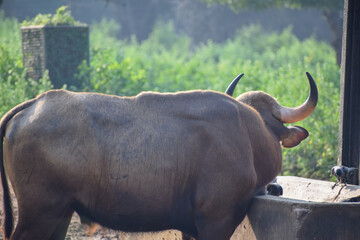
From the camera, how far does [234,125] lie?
14.2 ft

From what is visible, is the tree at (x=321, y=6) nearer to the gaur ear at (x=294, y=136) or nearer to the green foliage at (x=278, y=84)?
the green foliage at (x=278, y=84)

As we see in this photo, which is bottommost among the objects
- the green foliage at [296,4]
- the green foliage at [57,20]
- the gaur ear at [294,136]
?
the gaur ear at [294,136]

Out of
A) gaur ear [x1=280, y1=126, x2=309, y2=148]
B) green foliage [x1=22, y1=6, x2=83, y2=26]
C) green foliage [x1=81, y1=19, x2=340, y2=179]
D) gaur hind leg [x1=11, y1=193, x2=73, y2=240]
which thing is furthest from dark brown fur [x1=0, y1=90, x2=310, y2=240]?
green foliage [x1=22, y1=6, x2=83, y2=26]

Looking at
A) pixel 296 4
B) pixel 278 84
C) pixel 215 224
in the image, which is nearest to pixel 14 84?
pixel 278 84

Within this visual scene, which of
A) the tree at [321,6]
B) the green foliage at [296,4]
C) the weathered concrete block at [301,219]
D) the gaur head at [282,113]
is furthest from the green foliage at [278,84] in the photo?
the weathered concrete block at [301,219]

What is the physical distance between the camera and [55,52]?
11125mm

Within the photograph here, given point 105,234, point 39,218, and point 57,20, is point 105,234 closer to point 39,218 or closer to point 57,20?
point 39,218

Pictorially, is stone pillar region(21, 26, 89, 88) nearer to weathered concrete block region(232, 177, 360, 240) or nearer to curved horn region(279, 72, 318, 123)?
curved horn region(279, 72, 318, 123)

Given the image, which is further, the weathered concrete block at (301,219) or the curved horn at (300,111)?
the curved horn at (300,111)

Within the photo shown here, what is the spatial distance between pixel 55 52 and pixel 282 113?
7089mm

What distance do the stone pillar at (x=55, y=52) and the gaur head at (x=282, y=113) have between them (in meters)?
6.65

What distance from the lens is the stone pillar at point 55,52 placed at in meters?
11.1

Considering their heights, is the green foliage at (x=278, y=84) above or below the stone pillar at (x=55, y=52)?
below

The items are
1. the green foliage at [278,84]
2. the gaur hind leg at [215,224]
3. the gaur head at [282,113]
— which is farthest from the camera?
the green foliage at [278,84]
